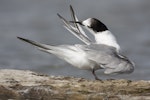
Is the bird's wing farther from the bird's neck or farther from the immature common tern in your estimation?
the bird's neck

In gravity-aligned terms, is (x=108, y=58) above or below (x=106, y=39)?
below


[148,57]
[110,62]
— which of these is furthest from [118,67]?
[148,57]

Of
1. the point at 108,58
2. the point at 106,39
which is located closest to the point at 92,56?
the point at 108,58

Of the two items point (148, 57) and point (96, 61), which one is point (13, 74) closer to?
A: point (96, 61)

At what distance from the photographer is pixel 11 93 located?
342 inches

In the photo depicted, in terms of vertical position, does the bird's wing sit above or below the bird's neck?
below

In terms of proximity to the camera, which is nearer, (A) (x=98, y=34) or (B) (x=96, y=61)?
(B) (x=96, y=61)

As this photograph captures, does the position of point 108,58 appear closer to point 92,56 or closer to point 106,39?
point 92,56

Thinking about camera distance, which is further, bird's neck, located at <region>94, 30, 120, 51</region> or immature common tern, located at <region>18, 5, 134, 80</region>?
bird's neck, located at <region>94, 30, 120, 51</region>

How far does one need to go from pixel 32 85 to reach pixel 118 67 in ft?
3.27

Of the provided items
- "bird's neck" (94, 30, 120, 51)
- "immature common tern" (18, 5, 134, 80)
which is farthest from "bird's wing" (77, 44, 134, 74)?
"bird's neck" (94, 30, 120, 51)

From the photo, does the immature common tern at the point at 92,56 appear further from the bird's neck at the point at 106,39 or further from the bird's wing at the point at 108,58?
the bird's neck at the point at 106,39

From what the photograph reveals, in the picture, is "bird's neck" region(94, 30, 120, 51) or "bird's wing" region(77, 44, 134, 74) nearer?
"bird's wing" region(77, 44, 134, 74)

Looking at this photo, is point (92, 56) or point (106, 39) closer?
point (92, 56)
